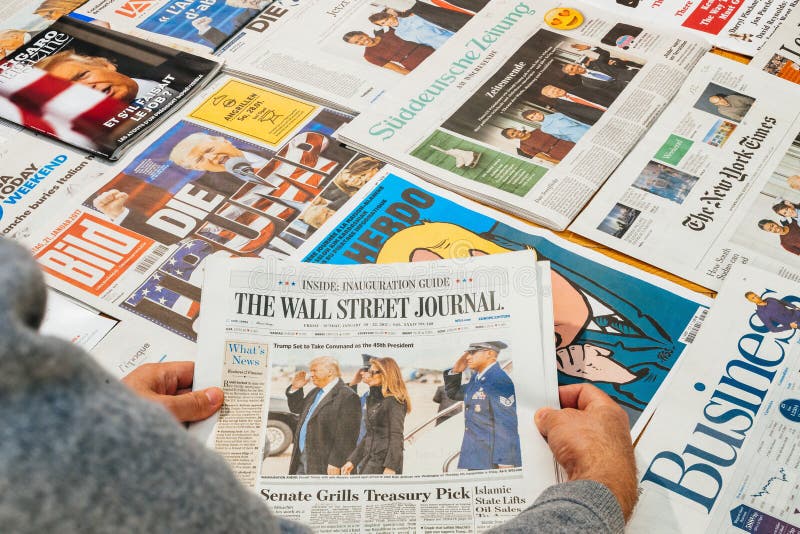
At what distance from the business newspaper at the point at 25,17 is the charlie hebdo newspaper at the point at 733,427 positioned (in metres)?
0.93

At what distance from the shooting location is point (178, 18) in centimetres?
111

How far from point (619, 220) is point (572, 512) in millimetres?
386

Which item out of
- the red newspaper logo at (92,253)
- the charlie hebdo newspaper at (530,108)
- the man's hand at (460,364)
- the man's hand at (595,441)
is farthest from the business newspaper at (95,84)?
the man's hand at (595,441)

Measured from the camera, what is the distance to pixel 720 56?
1.02 metres

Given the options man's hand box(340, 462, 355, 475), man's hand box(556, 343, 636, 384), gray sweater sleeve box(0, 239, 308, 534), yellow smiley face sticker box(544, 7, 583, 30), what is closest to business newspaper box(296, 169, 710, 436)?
man's hand box(556, 343, 636, 384)

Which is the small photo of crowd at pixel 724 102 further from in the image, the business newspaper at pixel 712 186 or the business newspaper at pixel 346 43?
the business newspaper at pixel 346 43

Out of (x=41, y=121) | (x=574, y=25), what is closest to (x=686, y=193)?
(x=574, y=25)

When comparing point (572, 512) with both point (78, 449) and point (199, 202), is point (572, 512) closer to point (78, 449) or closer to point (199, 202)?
point (78, 449)

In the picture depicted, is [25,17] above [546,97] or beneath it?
above

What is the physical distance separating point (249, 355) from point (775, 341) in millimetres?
493

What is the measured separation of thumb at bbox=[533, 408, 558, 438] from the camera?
65 centimetres

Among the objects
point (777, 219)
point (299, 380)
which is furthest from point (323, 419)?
point (777, 219)

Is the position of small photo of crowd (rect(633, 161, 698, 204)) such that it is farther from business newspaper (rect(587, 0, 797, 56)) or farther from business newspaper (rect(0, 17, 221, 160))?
business newspaper (rect(0, 17, 221, 160))

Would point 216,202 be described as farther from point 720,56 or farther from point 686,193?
point 720,56
